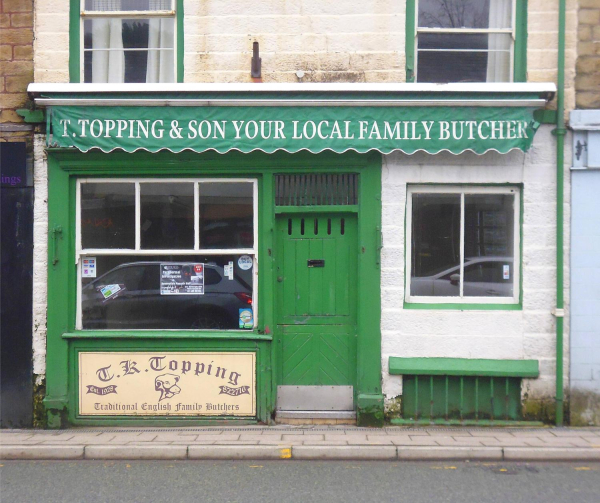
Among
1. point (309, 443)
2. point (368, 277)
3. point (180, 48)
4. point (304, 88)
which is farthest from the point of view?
point (180, 48)

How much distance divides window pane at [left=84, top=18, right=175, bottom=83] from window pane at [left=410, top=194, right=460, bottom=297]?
332 cm

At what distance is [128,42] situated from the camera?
7.32 meters

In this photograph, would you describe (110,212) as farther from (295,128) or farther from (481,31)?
(481,31)

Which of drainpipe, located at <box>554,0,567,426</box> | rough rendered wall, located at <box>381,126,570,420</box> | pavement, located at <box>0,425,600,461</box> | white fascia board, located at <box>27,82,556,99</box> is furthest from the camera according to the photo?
rough rendered wall, located at <box>381,126,570,420</box>

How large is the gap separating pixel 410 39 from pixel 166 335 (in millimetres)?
4355

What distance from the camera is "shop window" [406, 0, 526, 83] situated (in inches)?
283

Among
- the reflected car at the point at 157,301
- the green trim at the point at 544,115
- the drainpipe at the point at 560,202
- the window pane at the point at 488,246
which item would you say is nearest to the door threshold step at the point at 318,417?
the reflected car at the point at 157,301

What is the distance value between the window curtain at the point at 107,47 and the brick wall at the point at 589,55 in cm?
524

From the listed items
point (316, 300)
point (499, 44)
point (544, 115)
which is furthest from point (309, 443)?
point (499, 44)

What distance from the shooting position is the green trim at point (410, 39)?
7.05 metres

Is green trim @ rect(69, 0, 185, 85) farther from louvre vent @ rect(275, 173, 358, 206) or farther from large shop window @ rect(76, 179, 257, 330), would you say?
louvre vent @ rect(275, 173, 358, 206)

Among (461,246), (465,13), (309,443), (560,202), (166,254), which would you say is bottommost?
(309,443)

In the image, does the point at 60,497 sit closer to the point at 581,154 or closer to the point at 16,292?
the point at 16,292

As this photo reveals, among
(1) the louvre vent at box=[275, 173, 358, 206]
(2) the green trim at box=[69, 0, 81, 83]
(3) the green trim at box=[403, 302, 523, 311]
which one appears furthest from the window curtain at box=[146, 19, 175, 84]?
(3) the green trim at box=[403, 302, 523, 311]
